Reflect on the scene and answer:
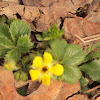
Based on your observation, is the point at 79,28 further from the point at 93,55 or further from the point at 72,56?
the point at 72,56

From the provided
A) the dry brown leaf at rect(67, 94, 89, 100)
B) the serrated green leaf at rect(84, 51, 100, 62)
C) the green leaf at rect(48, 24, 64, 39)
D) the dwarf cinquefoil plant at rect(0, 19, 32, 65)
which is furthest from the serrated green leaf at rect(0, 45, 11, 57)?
the serrated green leaf at rect(84, 51, 100, 62)

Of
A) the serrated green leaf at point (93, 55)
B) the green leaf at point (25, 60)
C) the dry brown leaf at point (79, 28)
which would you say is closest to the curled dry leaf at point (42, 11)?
the dry brown leaf at point (79, 28)

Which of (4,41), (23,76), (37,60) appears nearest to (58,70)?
(37,60)

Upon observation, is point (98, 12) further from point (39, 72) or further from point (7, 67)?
point (7, 67)

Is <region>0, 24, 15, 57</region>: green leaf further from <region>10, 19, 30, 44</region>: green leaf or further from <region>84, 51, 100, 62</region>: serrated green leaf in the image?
<region>84, 51, 100, 62</region>: serrated green leaf

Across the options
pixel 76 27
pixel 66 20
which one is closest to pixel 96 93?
pixel 76 27

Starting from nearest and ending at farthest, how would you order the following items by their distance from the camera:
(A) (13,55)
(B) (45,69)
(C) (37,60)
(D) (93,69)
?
(C) (37,60) → (B) (45,69) → (A) (13,55) → (D) (93,69)

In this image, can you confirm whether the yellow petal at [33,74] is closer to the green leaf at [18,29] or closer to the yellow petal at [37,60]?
the yellow petal at [37,60]
